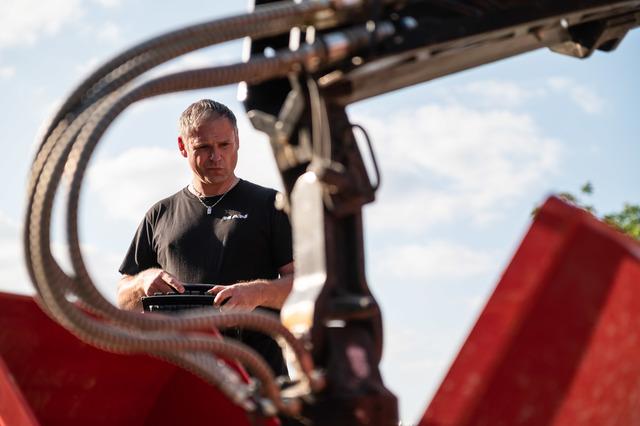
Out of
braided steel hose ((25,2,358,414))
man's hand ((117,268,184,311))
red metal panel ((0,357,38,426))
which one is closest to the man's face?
man's hand ((117,268,184,311))

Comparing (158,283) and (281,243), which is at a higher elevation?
(281,243)

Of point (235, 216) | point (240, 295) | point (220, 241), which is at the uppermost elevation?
point (235, 216)

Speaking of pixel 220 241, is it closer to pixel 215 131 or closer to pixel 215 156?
pixel 215 156

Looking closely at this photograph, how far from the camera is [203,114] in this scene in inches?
164

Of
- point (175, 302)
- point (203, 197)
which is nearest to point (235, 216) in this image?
point (203, 197)

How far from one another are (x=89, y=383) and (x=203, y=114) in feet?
5.76

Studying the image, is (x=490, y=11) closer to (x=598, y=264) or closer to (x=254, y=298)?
(x=598, y=264)

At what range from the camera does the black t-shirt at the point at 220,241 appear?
154 inches

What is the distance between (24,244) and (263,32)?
621 mm

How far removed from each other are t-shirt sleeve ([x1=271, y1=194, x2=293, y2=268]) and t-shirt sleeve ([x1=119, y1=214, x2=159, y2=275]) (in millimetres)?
569

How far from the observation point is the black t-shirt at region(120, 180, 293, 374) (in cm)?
391

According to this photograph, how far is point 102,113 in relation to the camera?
175 cm

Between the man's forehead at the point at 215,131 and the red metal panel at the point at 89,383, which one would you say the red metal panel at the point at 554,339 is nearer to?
the red metal panel at the point at 89,383

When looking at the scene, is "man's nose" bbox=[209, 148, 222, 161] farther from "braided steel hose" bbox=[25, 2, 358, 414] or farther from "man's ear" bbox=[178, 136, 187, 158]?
"braided steel hose" bbox=[25, 2, 358, 414]
